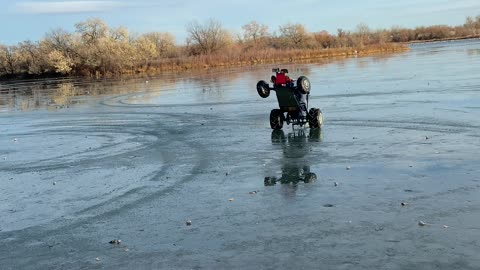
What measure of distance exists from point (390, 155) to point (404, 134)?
241cm

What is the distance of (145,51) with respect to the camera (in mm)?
95188

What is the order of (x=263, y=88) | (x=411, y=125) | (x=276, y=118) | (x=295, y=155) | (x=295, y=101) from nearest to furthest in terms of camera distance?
(x=295, y=155), (x=411, y=125), (x=295, y=101), (x=276, y=118), (x=263, y=88)

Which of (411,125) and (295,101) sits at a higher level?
(295,101)

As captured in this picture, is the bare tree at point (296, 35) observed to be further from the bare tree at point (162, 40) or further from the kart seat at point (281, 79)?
the kart seat at point (281, 79)

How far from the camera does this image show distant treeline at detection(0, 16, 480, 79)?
81.6 m

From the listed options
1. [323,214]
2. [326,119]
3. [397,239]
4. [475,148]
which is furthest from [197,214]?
[326,119]

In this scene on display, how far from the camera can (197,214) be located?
323 inches

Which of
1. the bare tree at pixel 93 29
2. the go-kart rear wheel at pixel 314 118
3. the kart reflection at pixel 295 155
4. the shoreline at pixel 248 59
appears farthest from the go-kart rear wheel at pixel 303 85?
the bare tree at pixel 93 29

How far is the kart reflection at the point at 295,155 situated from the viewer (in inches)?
388

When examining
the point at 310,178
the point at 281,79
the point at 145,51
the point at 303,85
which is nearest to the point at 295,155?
the point at 310,178

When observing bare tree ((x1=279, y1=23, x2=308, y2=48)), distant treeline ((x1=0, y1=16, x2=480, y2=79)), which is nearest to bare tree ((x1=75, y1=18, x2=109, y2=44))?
distant treeline ((x1=0, y1=16, x2=480, y2=79))

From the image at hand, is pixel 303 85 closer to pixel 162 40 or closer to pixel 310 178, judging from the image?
pixel 310 178

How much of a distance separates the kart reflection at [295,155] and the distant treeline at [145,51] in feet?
208

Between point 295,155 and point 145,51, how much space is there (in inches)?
3399
